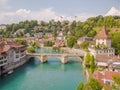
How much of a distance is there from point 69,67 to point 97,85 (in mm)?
23199

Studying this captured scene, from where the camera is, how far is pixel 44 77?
35.1 meters

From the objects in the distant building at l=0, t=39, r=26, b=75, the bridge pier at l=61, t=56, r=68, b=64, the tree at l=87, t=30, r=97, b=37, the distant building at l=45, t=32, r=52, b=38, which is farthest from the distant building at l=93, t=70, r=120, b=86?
the distant building at l=45, t=32, r=52, b=38

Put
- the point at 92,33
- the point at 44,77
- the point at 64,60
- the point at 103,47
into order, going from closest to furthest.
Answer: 1. the point at 44,77
2. the point at 103,47
3. the point at 64,60
4. the point at 92,33

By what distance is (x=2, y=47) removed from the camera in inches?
1569

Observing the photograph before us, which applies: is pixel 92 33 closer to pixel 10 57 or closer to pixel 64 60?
pixel 64 60

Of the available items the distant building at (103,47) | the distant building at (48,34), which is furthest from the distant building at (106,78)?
the distant building at (48,34)

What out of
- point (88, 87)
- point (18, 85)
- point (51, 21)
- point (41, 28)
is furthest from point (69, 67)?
point (51, 21)

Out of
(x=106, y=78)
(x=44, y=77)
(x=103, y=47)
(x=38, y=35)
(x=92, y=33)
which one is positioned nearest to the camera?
(x=106, y=78)

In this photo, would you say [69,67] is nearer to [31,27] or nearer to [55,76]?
[55,76]

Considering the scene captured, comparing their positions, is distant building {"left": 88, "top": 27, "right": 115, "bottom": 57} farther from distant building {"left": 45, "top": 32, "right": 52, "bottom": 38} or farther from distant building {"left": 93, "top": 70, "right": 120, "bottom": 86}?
distant building {"left": 45, "top": 32, "right": 52, "bottom": 38}

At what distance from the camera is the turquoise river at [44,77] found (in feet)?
97.8

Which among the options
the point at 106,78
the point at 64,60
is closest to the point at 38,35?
the point at 64,60

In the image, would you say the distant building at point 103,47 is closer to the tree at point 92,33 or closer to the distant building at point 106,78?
the distant building at point 106,78

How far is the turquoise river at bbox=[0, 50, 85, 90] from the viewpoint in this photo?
29811mm
